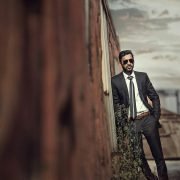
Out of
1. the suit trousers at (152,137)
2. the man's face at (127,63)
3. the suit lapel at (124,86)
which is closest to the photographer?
the suit trousers at (152,137)

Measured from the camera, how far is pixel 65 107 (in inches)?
41.8

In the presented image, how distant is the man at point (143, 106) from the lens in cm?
403

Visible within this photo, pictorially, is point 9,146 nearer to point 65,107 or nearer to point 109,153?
point 65,107

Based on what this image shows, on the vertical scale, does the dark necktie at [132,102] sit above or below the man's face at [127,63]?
below

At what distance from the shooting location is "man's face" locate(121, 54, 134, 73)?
426 cm

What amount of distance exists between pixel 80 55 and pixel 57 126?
0.32 meters

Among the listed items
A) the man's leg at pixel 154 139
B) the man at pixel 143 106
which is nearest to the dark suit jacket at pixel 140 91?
the man at pixel 143 106

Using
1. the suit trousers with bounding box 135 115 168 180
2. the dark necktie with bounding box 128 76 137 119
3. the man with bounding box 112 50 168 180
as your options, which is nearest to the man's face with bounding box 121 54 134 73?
the man with bounding box 112 50 168 180

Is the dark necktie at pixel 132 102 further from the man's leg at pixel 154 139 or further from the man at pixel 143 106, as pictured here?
the man's leg at pixel 154 139

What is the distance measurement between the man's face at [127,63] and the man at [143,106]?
0.02 m

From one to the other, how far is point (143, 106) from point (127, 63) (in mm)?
481

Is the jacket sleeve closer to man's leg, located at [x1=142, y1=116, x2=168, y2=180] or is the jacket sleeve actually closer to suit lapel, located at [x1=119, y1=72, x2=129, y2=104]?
man's leg, located at [x1=142, y1=116, x2=168, y2=180]

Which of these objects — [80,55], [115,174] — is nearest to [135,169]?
[115,174]

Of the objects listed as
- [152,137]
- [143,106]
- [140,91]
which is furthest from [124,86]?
[152,137]
